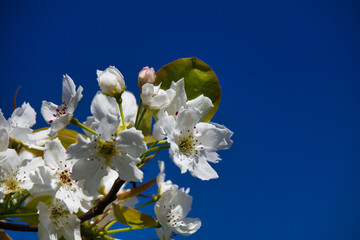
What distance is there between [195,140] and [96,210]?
0.88 ft

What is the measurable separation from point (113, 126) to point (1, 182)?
371 millimetres

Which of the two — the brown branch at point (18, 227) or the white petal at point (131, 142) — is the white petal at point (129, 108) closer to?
the white petal at point (131, 142)

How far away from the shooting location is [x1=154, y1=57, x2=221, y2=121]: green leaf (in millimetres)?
830

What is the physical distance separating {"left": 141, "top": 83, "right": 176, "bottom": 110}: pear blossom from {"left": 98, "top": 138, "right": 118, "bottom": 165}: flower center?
0.12m

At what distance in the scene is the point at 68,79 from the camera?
30.1 inches

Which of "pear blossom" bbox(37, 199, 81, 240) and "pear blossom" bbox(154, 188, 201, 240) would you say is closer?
"pear blossom" bbox(37, 199, 81, 240)

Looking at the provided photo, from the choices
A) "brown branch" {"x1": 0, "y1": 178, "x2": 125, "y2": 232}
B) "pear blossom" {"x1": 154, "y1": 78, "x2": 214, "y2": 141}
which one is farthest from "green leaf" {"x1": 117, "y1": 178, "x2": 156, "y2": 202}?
"pear blossom" {"x1": 154, "y1": 78, "x2": 214, "y2": 141}

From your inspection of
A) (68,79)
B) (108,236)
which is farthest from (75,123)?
(108,236)

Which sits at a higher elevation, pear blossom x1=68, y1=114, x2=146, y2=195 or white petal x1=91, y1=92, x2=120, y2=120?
white petal x1=91, y1=92, x2=120, y2=120

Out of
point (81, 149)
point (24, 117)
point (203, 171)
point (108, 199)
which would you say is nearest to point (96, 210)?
point (108, 199)

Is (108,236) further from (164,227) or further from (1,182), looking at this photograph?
(1,182)

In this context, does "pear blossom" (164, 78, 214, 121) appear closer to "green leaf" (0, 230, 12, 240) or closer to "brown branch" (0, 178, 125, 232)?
"brown branch" (0, 178, 125, 232)

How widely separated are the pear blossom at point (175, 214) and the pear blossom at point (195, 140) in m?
0.16

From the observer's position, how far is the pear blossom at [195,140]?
0.71m
